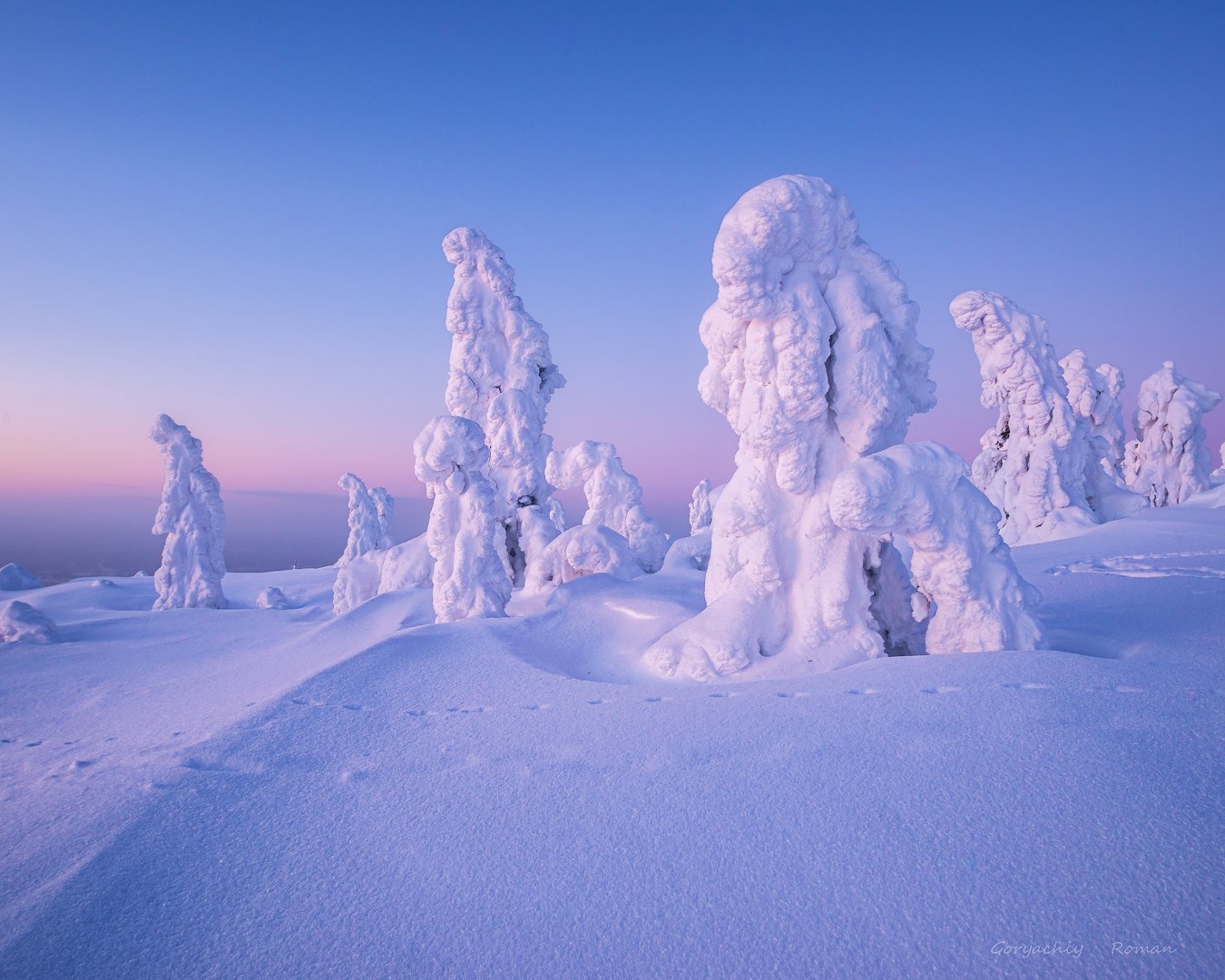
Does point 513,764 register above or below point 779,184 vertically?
below

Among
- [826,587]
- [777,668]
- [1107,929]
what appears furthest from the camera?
[826,587]

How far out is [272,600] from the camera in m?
16.0

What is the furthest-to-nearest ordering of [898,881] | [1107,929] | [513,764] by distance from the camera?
[513,764]
[898,881]
[1107,929]

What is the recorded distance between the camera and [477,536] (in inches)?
325

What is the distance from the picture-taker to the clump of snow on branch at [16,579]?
18062 mm

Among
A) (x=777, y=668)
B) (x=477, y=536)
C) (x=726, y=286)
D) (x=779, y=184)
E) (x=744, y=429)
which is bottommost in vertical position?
(x=777, y=668)

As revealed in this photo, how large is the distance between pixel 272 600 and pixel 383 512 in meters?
8.24

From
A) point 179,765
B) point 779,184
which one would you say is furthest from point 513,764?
point 779,184

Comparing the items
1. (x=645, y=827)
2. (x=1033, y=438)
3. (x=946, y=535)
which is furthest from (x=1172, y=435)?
(x=645, y=827)

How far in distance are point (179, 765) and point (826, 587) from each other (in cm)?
462

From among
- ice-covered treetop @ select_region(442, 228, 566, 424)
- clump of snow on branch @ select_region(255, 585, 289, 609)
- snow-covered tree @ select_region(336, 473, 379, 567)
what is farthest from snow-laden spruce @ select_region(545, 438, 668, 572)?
snow-covered tree @ select_region(336, 473, 379, 567)

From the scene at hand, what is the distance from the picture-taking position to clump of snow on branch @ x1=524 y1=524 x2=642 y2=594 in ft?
34.4

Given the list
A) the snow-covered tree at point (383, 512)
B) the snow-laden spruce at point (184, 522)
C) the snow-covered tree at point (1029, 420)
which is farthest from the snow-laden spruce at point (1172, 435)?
the snow-laden spruce at point (184, 522)

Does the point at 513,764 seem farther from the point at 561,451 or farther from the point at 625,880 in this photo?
the point at 561,451
